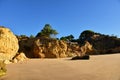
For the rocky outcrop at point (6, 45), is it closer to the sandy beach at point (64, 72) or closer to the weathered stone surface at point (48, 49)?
the sandy beach at point (64, 72)

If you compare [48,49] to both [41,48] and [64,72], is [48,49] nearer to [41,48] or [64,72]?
[41,48]

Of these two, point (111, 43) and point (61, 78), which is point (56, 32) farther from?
point (61, 78)

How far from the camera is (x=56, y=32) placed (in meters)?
38.2

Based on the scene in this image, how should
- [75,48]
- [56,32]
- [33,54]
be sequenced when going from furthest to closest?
[56,32]
[75,48]
[33,54]

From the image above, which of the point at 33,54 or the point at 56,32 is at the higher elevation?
the point at 56,32

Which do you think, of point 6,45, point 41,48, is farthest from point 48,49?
point 6,45

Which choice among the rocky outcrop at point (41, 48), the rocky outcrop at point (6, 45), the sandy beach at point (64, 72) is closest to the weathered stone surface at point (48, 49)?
the rocky outcrop at point (41, 48)

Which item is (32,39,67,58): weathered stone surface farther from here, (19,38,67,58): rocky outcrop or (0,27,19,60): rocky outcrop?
(0,27,19,60): rocky outcrop

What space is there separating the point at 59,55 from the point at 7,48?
1027cm

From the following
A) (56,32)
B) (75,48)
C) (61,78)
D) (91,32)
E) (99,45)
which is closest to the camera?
(61,78)

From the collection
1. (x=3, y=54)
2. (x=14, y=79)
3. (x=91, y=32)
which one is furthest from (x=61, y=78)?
(x=91, y=32)

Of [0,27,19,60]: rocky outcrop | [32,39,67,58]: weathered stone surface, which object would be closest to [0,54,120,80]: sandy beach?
[0,27,19,60]: rocky outcrop

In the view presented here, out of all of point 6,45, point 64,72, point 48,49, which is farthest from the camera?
point 48,49

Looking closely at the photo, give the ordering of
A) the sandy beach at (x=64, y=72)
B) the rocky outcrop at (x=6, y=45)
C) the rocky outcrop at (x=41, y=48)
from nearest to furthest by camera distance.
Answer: the sandy beach at (x=64, y=72), the rocky outcrop at (x=6, y=45), the rocky outcrop at (x=41, y=48)
